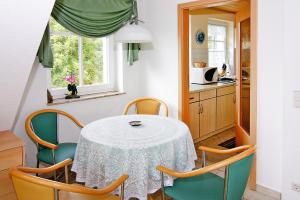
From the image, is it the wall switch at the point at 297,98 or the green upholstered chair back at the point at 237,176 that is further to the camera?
the wall switch at the point at 297,98

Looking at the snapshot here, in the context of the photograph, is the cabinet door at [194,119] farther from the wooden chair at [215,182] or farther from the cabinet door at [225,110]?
the wooden chair at [215,182]

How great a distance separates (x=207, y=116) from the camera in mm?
4516

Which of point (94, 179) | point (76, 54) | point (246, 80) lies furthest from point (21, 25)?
point (246, 80)

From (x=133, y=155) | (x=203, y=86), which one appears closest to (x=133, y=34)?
(x=133, y=155)

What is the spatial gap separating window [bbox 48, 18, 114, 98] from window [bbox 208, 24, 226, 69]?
277 centimetres

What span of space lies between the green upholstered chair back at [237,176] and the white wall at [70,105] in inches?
85.3

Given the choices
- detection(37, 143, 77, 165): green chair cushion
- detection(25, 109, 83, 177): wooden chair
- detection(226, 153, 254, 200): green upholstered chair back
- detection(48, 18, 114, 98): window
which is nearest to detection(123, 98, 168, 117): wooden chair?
detection(48, 18, 114, 98): window

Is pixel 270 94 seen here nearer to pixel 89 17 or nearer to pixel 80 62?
pixel 89 17

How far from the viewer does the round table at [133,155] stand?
2.00 m

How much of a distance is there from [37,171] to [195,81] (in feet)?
11.4

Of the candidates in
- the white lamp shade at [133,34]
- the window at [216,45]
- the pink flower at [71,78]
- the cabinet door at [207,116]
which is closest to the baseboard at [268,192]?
the cabinet door at [207,116]

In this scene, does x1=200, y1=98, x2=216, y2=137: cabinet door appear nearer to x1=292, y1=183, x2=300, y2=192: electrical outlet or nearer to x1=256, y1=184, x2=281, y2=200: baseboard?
x1=256, y1=184, x2=281, y2=200: baseboard

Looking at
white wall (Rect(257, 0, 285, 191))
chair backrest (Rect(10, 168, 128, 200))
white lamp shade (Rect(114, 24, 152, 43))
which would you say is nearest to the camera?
chair backrest (Rect(10, 168, 128, 200))

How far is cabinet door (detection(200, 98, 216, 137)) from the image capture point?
4387mm
